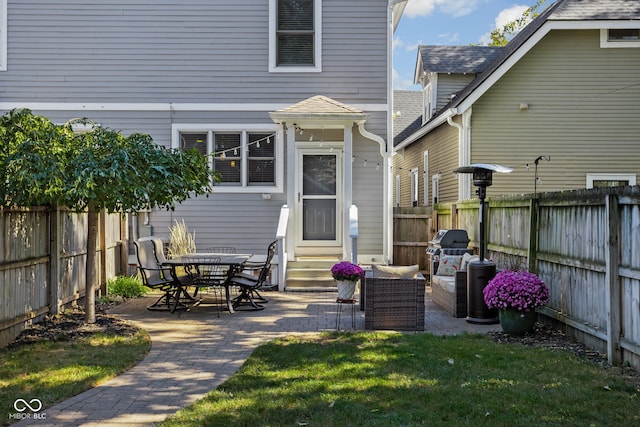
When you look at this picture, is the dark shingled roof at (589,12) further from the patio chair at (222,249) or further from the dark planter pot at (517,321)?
the dark planter pot at (517,321)

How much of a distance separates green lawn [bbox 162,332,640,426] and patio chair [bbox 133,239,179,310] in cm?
338

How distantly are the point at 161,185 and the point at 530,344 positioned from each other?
497cm

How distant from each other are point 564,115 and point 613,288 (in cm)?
997

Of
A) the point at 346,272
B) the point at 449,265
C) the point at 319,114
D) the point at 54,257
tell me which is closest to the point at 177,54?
the point at 319,114

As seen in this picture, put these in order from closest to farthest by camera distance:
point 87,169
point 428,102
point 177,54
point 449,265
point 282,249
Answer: point 87,169, point 449,265, point 282,249, point 177,54, point 428,102

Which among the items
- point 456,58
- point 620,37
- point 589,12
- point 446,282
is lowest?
point 446,282

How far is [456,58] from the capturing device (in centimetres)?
2025

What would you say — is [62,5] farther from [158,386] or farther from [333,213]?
[158,386]

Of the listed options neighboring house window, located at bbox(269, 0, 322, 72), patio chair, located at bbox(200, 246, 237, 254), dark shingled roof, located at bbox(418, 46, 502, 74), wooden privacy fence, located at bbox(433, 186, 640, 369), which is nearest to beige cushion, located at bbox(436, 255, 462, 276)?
wooden privacy fence, located at bbox(433, 186, 640, 369)

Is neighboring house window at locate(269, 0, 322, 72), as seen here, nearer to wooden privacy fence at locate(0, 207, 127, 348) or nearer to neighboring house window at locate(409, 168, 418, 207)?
wooden privacy fence at locate(0, 207, 127, 348)

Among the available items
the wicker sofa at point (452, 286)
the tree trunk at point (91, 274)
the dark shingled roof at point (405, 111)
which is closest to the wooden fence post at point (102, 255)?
the tree trunk at point (91, 274)

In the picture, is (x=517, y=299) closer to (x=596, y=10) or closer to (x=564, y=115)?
(x=564, y=115)

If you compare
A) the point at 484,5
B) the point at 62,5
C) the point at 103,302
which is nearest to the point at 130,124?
the point at 62,5

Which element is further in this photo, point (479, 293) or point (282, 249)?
point (282, 249)
